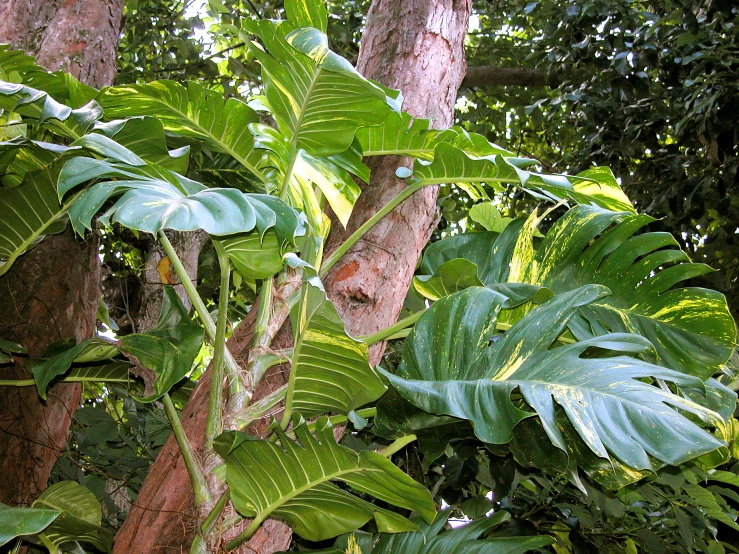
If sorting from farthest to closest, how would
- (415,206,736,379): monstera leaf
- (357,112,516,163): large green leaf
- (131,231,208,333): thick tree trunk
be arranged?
1. (131,231,208,333): thick tree trunk
2. (357,112,516,163): large green leaf
3. (415,206,736,379): monstera leaf

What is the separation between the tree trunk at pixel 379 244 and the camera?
1.27 meters

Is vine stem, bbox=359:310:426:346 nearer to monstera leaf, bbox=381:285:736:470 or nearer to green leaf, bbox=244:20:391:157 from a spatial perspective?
monstera leaf, bbox=381:285:736:470

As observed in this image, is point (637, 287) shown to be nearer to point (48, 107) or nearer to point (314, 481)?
point (314, 481)

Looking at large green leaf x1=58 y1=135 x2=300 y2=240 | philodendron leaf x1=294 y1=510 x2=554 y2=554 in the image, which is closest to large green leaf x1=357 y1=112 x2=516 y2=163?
large green leaf x1=58 y1=135 x2=300 y2=240

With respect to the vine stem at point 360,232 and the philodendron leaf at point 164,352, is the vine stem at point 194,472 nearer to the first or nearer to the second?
the philodendron leaf at point 164,352

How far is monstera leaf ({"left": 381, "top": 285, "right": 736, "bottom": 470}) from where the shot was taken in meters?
0.90

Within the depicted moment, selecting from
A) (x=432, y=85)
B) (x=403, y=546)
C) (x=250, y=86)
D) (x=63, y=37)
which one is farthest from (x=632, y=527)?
(x=250, y=86)

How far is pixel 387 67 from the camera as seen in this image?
5.68 ft

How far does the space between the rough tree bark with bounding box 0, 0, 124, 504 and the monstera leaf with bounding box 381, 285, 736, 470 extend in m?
0.98

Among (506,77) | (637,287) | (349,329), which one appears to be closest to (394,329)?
(349,329)

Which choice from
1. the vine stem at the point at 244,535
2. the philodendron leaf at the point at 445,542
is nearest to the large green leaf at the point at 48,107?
the vine stem at the point at 244,535

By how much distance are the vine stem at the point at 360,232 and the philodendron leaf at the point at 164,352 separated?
0.92 ft

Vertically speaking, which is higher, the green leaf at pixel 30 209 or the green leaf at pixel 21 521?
the green leaf at pixel 30 209

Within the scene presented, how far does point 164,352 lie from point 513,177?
0.75m
